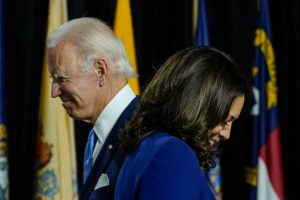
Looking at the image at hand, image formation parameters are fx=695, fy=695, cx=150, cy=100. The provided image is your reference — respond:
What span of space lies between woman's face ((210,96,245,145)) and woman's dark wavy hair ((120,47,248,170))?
0.7 inches

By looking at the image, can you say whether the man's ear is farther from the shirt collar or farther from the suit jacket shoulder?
the suit jacket shoulder

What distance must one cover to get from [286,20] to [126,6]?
0.88 m

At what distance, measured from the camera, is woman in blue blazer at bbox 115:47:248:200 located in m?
1.25

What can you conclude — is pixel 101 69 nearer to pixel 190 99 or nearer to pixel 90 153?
pixel 90 153

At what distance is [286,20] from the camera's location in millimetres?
3621

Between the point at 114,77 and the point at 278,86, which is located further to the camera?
the point at 278,86

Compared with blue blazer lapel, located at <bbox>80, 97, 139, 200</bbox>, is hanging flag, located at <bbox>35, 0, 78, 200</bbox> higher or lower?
lower

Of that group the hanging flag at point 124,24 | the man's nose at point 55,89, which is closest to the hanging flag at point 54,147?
the hanging flag at point 124,24

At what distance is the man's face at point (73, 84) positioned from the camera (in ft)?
6.17

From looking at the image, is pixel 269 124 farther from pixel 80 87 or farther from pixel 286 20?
pixel 80 87

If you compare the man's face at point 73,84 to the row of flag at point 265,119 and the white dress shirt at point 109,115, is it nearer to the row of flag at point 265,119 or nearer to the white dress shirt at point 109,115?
the white dress shirt at point 109,115

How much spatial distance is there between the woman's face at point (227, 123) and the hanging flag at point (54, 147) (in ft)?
5.69

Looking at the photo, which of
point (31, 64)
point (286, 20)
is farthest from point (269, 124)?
point (31, 64)

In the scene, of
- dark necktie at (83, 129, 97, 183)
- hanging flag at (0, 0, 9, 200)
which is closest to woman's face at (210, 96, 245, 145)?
dark necktie at (83, 129, 97, 183)
